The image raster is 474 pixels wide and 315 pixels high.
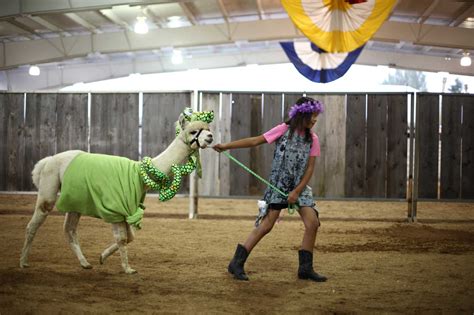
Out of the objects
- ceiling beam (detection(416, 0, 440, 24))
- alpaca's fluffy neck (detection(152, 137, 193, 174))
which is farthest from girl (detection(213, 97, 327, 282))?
ceiling beam (detection(416, 0, 440, 24))

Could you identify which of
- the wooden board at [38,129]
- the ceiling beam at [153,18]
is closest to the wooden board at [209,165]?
the wooden board at [38,129]

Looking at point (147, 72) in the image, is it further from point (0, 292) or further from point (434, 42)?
point (0, 292)

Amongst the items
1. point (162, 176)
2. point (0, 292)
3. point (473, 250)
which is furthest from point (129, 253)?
point (473, 250)

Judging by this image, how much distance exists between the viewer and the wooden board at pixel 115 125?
46.0 feet

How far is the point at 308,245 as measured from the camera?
6.88m

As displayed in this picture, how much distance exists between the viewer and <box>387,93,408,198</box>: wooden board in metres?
13.6

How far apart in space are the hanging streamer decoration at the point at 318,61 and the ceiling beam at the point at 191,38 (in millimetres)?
7893

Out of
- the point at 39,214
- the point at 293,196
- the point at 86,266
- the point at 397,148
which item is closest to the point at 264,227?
the point at 293,196

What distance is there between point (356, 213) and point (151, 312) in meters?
10.8

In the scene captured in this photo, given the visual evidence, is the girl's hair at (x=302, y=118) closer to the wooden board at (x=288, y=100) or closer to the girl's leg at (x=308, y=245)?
the girl's leg at (x=308, y=245)

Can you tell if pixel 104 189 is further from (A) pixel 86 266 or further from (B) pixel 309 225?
(B) pixel 309 225

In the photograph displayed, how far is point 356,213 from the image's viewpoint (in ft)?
50.4

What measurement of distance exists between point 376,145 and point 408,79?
1970cm

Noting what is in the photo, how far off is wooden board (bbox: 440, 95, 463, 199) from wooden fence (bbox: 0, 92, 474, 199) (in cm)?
2
